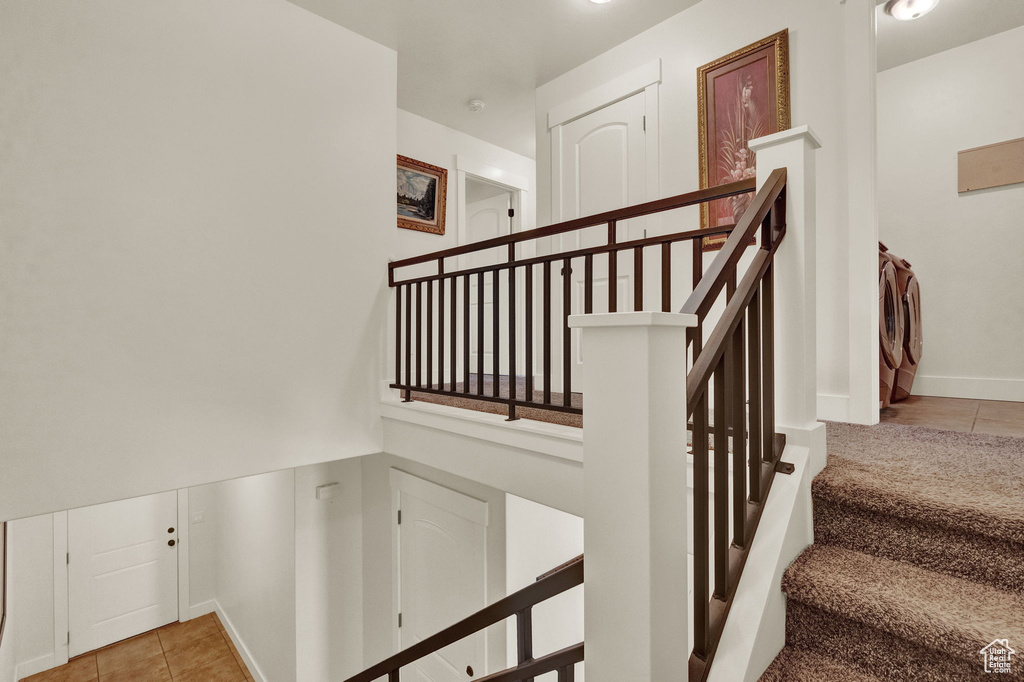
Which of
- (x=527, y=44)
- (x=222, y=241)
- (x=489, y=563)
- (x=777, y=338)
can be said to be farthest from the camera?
(x=527, y=44)

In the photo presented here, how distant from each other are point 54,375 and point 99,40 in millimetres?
1482

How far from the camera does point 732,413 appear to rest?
1.08 meters

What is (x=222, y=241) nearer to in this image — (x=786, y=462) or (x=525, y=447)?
(x=525, y=447)

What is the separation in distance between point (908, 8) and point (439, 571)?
14.9 ft

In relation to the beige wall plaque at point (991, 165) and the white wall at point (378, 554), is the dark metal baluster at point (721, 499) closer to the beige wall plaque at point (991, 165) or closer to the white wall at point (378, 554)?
the white wall at point (378, 554)

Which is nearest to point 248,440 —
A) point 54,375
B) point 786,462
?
point 54,375

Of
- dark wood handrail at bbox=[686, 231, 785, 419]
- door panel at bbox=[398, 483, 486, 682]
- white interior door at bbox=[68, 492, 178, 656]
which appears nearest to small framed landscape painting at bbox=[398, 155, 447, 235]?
door panel at bbox=[398, 483, 486, 682]

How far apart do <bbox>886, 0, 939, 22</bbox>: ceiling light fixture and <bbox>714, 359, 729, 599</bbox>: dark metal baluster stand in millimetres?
3146

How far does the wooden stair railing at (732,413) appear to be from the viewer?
0.91 metres

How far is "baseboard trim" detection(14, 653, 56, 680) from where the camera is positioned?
13.8ft

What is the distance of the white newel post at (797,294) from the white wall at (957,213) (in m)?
2.97

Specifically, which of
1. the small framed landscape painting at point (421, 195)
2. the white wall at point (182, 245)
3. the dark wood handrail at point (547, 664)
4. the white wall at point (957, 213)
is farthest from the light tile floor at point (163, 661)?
the white wall at point (957, 213)

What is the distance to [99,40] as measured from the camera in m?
2.12


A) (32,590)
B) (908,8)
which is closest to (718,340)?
(908,8)
